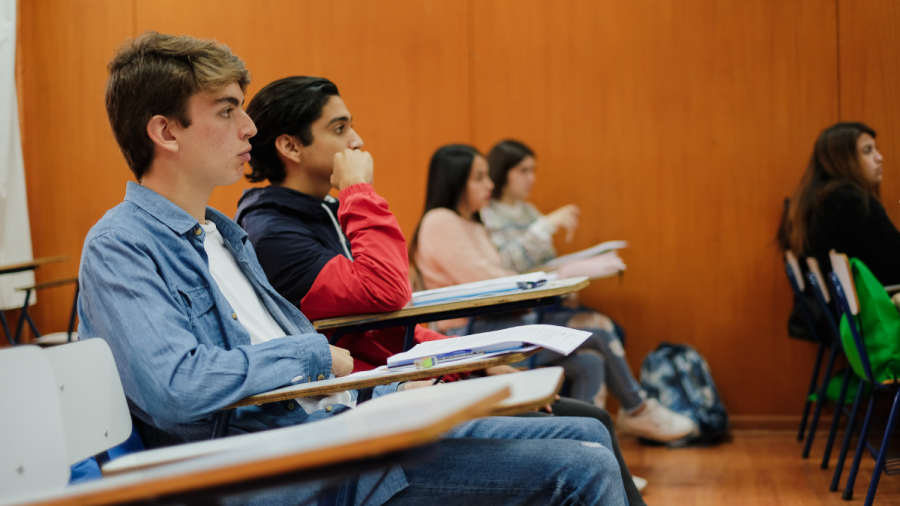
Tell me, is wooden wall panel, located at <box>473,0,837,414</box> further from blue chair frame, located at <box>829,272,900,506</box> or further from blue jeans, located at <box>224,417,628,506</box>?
blue jeans, located at <box>224,417,628,506</box>

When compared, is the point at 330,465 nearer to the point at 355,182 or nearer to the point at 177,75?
the point at 177,75

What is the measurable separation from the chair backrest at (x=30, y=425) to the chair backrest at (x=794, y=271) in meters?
2.91

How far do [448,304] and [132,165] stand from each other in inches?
29.0

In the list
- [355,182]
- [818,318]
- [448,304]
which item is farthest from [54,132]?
[818,318]

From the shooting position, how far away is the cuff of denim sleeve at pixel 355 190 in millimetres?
1739

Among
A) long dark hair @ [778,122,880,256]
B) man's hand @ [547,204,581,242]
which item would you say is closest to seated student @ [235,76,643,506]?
man's hand @ [547,204,581,242]

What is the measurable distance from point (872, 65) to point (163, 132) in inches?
133

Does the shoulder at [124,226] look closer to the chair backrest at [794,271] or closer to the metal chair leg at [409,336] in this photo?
the metal chair leg at [409,336]

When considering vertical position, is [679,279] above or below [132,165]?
below

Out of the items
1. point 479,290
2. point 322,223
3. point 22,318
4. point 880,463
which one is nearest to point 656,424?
point 880,463

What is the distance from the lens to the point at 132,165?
134cm

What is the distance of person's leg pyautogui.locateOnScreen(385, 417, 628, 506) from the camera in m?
1.13

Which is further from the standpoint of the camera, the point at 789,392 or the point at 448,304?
the point at 789,392

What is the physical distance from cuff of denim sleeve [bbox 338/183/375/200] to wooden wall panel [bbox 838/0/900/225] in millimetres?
2740
